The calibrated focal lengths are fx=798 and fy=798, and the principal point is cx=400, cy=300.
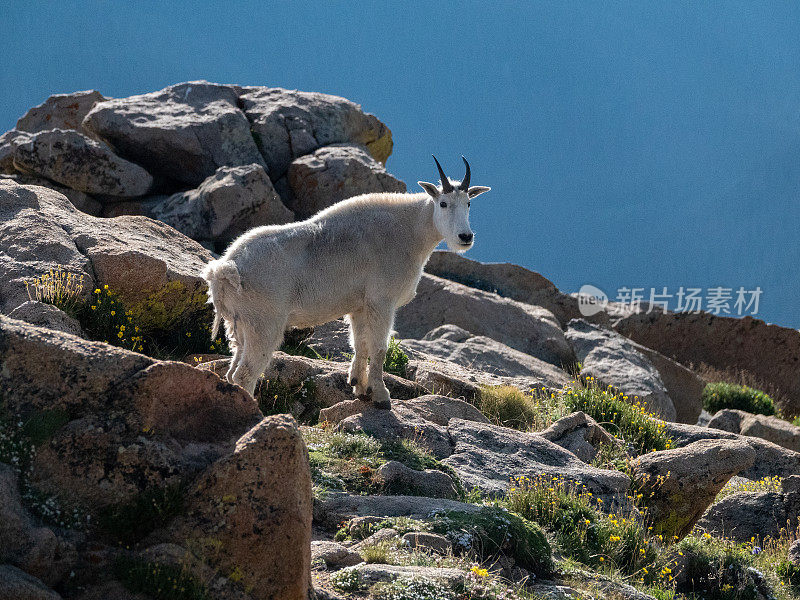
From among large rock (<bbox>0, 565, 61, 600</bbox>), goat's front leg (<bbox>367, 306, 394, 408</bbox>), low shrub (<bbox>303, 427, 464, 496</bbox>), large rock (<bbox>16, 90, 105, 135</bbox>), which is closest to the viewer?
large rock (<bbox>0, 565, 61, 600</bbox>)

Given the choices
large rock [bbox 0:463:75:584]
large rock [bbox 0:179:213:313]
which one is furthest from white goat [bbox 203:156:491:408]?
large rock [bbox 0:463:75:584]

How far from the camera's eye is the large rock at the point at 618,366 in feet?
57.7

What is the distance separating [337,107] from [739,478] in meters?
14.4

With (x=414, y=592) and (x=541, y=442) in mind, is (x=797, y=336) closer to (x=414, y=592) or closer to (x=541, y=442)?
(x=541, y=442)

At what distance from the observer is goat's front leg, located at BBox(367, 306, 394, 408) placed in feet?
34.8

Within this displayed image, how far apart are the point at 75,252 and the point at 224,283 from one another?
3.71m

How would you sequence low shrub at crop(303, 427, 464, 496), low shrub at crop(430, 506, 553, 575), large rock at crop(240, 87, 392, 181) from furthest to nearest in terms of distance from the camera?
1. large rock at crop(240, 87, 392, 181)
2. low shrub at crop(303, 427, 464, 496)
3. low shrub at crop(430, 506, 553, 575)

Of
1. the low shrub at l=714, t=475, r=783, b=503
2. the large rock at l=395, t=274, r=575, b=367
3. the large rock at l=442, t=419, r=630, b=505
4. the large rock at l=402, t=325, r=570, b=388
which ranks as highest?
the large rock at l=395, t=274, r=575, b=367

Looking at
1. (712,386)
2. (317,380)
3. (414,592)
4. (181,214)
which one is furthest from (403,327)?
(414,592)

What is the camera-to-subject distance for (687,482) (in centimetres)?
1039

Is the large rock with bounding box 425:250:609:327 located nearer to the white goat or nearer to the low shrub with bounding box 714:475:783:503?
the low shrub with bounding box 714:475:783:503

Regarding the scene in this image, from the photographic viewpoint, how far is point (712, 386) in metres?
24.2

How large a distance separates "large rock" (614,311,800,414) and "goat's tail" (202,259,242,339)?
19989 mm

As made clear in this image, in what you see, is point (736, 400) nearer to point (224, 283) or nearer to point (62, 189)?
point (224, 283)
